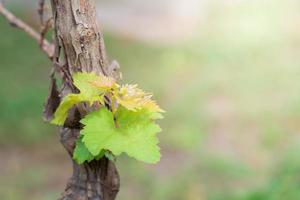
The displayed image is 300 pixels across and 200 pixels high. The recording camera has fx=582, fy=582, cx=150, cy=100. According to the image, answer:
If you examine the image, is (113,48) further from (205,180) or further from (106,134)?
(106,134)

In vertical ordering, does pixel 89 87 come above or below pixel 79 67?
below

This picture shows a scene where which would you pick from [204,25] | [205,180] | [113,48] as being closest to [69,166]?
[205,180]

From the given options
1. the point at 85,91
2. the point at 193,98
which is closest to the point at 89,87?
the point at 85,91

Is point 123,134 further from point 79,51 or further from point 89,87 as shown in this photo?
point 79,51

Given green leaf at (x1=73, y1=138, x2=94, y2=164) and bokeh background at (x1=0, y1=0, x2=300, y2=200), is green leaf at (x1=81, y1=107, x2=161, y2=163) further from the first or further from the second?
bokeh background at (x1=0, y1=0, x2=300, y2=200)

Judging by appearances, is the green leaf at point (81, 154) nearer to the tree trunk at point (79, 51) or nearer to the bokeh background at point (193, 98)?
the tree trunk at point (79, 51)

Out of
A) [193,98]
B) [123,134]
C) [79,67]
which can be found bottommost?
[123,134]
